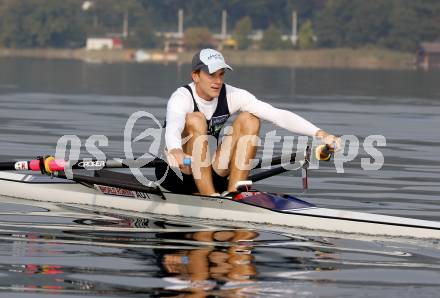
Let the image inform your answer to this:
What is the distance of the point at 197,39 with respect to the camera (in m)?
187

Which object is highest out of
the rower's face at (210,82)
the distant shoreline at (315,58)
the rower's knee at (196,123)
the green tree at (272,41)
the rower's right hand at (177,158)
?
the green tree at (272,41)

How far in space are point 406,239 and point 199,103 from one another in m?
2.95

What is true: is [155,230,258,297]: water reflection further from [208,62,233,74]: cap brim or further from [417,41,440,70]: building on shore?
[417,41,440,70]: building on shore

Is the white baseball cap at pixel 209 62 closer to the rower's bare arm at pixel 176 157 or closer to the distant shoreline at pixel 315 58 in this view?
the rower's bare arm at pixel 176 157

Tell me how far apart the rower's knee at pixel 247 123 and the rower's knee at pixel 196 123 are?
1.38ft

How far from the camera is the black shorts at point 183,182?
14.3m

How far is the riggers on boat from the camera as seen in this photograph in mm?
12945

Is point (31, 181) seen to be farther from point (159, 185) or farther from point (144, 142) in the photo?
point (144, 142)

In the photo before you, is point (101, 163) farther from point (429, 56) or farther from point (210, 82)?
point (429, 56)

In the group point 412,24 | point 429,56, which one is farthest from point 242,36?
point 429,56

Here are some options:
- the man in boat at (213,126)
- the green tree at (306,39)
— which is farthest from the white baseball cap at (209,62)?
the green tree at (306,39)

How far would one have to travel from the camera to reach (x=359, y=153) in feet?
76.2

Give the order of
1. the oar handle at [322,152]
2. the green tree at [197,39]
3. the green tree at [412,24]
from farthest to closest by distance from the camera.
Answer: the green tree at [197,39] → the green tree at [412,24] → the oar handle at [322,152]

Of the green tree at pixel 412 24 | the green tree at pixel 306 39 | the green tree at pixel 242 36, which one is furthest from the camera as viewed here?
the green tree at pixel 242 36
